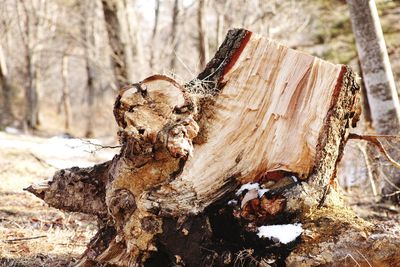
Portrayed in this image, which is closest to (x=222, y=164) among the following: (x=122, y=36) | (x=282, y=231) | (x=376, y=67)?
(x=282, y=231)

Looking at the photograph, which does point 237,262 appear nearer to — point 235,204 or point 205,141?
point 235,204

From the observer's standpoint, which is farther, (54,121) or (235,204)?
(54,121)

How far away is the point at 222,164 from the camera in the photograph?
314cm

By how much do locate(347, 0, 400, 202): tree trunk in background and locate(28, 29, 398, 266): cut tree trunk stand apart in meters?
2.85

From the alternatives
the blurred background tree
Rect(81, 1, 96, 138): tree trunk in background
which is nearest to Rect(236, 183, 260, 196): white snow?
the blurred background tree

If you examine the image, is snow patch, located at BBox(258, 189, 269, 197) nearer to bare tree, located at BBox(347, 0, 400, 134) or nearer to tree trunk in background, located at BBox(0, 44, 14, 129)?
bare tree, located at BBox(347, 0, 400, 134)

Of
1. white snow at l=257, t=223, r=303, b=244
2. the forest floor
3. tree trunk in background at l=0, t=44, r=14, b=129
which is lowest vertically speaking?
tree trunk in background at l=0, t=44, r=14, b=129

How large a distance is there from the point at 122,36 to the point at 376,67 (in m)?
4.28

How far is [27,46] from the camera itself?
17.6 m

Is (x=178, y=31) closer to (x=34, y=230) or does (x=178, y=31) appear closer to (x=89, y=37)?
(x=89, y=37)

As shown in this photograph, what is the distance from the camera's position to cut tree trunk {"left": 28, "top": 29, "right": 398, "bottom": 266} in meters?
2.91

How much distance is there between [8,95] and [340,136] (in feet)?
48.9

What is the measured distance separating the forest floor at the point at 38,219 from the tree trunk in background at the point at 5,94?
7.84m

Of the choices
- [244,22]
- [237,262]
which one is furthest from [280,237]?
[244,22]
